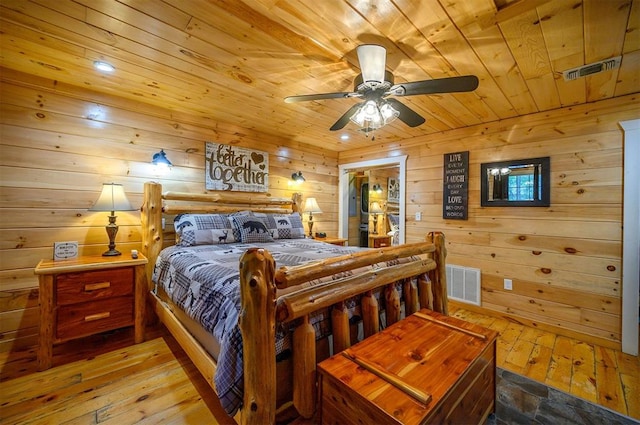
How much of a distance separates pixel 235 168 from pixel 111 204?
1.47m

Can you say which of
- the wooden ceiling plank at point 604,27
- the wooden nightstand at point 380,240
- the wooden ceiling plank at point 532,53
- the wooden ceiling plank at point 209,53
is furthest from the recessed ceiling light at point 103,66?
the wooden nightstand at point 380,240

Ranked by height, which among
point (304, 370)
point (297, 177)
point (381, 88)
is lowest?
point (304, 370)

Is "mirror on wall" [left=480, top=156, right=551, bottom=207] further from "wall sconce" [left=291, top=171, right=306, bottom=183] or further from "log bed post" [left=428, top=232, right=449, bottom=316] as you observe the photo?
"wall sconce" [left=291, top=171, right=306, bottom=183]

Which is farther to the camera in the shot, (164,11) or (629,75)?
(629,75)

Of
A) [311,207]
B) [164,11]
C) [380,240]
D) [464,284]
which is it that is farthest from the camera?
[380,240]

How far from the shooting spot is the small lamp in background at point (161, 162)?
2781 mm

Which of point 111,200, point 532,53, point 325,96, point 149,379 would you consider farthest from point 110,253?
Answer: point 532,53

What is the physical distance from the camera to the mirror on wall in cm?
277

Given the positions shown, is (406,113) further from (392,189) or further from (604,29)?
(392,189)

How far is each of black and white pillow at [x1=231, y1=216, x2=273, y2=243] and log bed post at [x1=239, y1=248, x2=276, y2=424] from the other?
1.85m

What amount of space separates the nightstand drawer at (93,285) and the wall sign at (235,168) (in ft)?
4.52

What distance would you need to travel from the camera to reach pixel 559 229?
2686 millimetres

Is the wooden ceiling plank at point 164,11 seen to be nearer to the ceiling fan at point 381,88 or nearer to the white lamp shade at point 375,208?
the ceiling fan at point 381,88

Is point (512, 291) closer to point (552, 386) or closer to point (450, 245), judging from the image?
point (450, 245)
